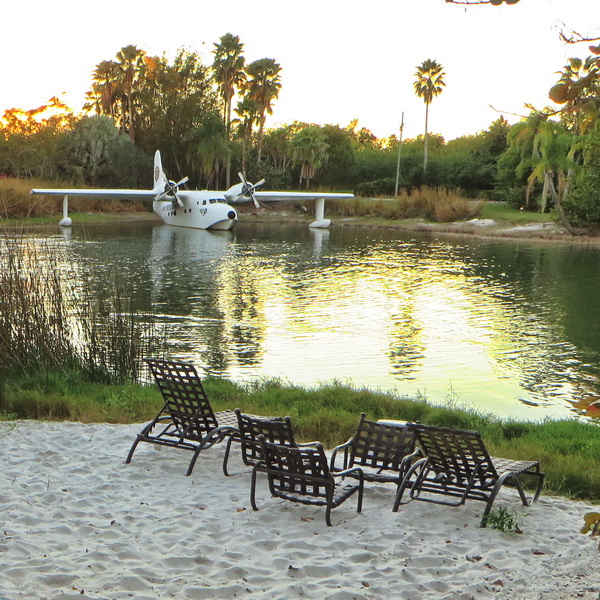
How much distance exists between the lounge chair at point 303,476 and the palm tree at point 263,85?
61719mm

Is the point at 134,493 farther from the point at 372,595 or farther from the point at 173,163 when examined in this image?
the point at 173,163

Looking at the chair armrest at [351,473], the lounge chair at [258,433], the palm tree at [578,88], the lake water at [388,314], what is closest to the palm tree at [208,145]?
the lake water at [388,314]

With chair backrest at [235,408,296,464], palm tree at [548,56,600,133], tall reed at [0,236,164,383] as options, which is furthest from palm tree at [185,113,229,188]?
palm tree at [548,56,600,133]

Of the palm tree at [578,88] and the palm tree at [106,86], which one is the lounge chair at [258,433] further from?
the palm tree at [106,86]

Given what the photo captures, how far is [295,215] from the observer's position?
60.0 m

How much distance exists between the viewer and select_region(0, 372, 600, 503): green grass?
24.5 ft

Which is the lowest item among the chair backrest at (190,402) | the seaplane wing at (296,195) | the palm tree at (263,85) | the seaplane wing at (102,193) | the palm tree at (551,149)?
the chair backrest at (190,402)

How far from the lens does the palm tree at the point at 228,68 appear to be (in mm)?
65062

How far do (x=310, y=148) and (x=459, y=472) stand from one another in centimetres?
6227

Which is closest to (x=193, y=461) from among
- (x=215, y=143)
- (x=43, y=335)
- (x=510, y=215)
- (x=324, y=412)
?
(x=324, y=412)

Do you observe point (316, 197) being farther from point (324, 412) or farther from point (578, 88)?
point (578, 88)

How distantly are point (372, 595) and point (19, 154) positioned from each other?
62.7m

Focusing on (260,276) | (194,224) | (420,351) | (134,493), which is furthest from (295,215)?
(134,493)

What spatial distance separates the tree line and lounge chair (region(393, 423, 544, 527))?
46.0m
